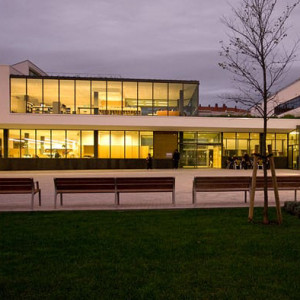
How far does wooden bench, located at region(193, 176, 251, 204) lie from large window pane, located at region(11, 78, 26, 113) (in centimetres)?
2382

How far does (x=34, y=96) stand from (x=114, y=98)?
7052mm

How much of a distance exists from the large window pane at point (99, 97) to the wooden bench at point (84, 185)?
2192 centimetres

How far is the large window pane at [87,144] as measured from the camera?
33.3 meters

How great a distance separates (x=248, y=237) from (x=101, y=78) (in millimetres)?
27059

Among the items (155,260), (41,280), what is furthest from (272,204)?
(41,280)

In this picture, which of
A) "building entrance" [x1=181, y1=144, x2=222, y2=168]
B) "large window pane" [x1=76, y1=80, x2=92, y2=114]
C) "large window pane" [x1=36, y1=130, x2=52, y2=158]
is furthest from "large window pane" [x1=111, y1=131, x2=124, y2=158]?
"building entrance" [x1=181, y1=144, x2=222, y2=168]

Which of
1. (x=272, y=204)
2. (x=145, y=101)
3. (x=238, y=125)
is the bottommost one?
(x=272, y=204)

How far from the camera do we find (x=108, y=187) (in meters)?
10.6

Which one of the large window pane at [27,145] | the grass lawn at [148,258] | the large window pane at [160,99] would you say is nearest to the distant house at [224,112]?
the large window pane at [160,99]

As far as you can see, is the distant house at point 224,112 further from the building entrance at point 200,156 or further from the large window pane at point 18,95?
the large window pane at point 18,95

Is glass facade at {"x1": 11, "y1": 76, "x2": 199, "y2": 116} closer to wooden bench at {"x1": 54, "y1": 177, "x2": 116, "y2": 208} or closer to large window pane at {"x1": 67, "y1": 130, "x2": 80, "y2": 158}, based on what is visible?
large window pane at {"x1": 67, "y1": 130, "x2": 80, "y2": 158}

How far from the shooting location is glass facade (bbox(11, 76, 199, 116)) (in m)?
30.9

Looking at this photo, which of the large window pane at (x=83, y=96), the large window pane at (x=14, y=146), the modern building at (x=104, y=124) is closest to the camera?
the modern building at (x=104, y=124)

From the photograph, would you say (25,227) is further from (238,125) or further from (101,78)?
(238,125)
